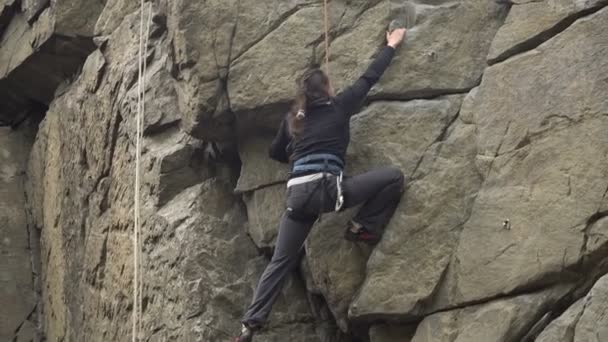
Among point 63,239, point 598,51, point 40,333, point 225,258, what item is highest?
point 598,51

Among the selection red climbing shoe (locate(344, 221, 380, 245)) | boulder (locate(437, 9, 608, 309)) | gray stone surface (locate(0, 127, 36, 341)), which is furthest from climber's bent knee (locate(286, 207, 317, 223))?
gray stone surface (locate(0, 127, 36, 341))

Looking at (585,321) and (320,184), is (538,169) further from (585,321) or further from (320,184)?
(320,184)

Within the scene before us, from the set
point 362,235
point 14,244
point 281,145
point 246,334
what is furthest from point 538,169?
point 14,244

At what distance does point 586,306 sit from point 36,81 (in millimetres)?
9104

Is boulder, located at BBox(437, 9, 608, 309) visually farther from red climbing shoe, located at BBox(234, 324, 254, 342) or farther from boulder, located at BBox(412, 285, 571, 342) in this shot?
red climbing shoe, located at BBox(234, 324, 254, 342)

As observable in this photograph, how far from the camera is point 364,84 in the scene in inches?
327

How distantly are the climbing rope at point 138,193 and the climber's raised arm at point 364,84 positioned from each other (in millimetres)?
2469

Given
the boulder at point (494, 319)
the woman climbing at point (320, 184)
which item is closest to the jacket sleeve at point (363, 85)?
the woman climbing at point (320, 184)

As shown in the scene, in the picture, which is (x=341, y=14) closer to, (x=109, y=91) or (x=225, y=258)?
(x=225, y=258)

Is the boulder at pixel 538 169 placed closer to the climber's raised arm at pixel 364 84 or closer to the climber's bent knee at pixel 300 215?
the climber's raised arm at pixel 364 84

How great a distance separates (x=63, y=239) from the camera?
12109 mm

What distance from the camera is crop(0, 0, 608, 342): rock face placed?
7473 millimetres

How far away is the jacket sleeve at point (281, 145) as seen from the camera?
336 inches

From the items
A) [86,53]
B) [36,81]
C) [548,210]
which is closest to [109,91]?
[86,53]
